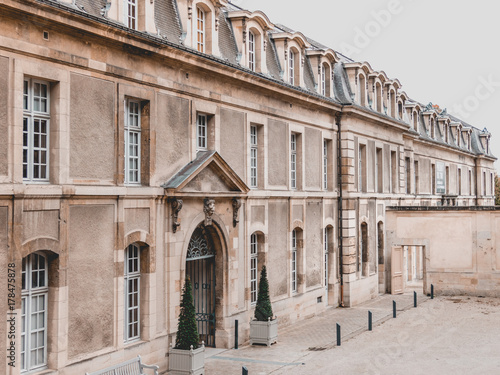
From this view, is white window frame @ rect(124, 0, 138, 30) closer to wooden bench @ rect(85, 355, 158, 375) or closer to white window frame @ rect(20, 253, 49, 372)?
white window frame @ rect(20, 253, 49, 372)

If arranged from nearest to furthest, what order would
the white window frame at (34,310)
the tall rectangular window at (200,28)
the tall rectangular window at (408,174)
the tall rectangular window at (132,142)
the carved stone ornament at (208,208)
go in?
the white window frame at (34,310), the tall rectangular window at (132,142), the carved stone ornament at (208,208), the tall rectangular window at (200,28), the tall rectangular window at (408,174)

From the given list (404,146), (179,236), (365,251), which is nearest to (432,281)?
(365,251)

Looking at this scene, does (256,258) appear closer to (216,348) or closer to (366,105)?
(216,348)

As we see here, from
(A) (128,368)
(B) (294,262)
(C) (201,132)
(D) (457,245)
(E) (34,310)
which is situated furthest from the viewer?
(D) (457,245)

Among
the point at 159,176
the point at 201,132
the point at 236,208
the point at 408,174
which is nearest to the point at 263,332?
the point at 236,208

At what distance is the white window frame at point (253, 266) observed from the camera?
20.0 m

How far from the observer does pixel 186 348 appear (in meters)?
14.7

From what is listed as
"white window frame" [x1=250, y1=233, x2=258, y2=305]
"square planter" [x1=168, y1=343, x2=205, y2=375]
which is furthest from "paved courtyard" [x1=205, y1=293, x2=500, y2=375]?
"white window frame" [x1=250, y1=233, x2=258, y2=305]

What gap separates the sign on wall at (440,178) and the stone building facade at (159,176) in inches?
666

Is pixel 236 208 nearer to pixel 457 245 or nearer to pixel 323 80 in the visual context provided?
pixel 323 80

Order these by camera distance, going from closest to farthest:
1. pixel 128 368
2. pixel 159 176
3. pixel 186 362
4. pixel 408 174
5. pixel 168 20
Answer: pixel 128 368, pixel 186 362, pixel 159 176, pixel 168 20, pixel 408 174

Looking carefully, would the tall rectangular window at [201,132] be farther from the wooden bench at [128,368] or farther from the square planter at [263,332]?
the wooden bench at [128,368]

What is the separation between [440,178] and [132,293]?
106ft

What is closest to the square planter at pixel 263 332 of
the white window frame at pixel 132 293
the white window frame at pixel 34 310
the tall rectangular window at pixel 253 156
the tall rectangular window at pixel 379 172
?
the tall rectangular window at pixel 253 156
